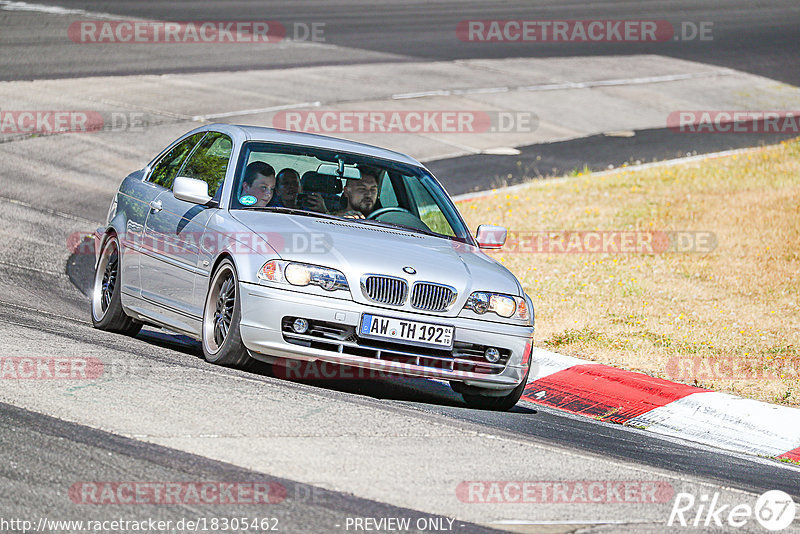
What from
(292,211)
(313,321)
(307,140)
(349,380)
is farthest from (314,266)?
(307,140)

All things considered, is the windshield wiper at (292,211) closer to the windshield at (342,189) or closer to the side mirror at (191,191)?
the windshield at (342,189)

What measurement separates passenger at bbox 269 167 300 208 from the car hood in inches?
8.6

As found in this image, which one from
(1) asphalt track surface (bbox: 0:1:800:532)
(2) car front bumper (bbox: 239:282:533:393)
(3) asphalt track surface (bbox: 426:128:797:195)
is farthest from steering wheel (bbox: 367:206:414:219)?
(3) asphalt track surface (bbox: 426:128:797:195)

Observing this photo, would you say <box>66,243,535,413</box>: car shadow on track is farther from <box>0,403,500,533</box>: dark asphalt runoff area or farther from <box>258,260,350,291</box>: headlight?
<box>0,403,500,533</box>: dark asphalt runoff area

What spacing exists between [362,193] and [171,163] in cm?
166

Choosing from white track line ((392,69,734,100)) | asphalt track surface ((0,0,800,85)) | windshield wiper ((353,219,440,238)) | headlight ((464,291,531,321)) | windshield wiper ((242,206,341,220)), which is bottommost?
headlight ((464,291,531,321))

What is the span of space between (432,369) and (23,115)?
13.3 metres

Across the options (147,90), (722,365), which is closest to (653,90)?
(147,90)

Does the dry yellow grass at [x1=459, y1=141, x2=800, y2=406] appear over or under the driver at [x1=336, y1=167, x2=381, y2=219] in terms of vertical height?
under

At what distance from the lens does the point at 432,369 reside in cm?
731

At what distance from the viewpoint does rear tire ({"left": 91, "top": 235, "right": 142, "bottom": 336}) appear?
360 inches

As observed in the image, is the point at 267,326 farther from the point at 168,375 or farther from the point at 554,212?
the point at 554,212

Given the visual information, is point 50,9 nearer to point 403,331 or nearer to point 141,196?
point 141,196

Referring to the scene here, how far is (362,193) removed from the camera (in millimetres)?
8555
